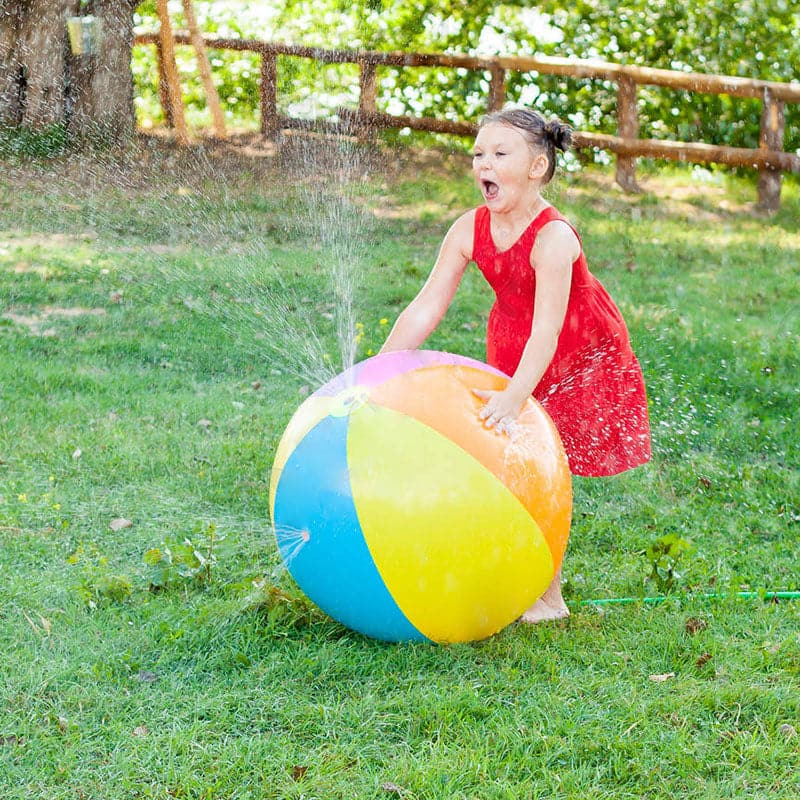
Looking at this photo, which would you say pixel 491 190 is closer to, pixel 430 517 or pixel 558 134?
pixel 558 134

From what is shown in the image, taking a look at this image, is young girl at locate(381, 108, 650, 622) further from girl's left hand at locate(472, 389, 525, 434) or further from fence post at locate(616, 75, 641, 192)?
fence post at locate(616, 75, 641, 192)

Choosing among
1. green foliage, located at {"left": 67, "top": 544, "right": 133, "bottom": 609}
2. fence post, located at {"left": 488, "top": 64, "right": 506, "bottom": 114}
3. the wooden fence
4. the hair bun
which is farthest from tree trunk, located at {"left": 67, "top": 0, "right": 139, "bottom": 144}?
the hair bun

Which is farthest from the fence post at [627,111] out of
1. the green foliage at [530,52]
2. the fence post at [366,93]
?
the fence post at [366,93]

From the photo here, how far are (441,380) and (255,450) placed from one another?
2.10 m

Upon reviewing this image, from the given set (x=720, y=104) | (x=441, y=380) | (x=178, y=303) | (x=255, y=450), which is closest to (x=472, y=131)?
(x=720, y=104)

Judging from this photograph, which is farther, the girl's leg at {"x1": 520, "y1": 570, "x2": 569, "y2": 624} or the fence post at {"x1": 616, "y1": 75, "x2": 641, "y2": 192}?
the fence post at {"x1": 616, "y1": 75, "x2": 641, "y2": 192}

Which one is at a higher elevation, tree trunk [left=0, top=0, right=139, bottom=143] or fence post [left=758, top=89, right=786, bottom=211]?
tree trunk [left=0, top=0, right=139, bottom=143]

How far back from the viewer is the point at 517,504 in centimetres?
326

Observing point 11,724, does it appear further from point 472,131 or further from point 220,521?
point 472,131

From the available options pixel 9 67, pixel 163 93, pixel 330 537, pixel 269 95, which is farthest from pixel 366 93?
pixel 330 537

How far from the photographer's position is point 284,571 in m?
4.04

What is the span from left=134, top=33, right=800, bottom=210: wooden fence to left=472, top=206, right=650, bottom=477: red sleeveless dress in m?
7.41

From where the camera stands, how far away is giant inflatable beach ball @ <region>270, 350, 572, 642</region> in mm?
3184

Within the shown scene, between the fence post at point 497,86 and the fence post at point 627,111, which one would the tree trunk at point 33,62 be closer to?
the fence post at point 497,86
